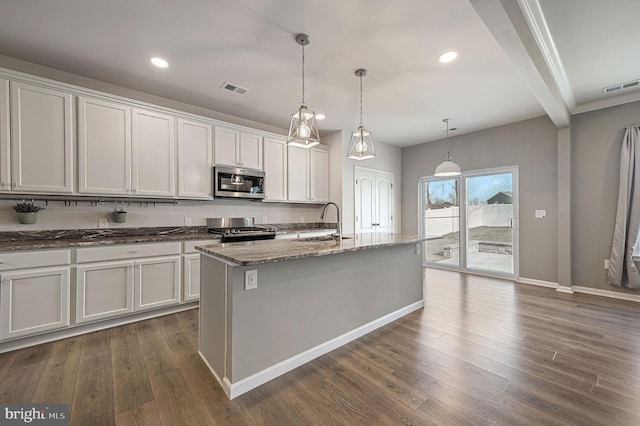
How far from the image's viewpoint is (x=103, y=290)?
2781 mm

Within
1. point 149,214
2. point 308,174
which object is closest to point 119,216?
point 149,214

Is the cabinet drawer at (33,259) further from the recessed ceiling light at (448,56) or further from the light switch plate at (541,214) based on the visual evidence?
the light switch plate at (541,214)

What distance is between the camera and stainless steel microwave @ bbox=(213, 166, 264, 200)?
387 cm

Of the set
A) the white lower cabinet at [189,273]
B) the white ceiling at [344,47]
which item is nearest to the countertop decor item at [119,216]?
the white lower cabinet at [189,273]

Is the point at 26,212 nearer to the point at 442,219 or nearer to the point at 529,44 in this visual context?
the point at 529,44

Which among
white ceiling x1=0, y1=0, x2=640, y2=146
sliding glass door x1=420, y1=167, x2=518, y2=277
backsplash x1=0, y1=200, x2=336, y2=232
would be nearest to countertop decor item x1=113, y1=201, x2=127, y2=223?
backsplash x1=0, y1=200, x2=336, y2=232

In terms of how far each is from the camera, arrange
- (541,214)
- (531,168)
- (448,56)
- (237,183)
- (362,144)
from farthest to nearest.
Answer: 1. (531,168)
2. (541,214)
3. (237,183)
4. (362,144)
5. (448,56)

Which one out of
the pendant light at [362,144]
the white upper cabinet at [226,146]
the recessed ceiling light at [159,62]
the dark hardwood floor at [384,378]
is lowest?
the dark hardwood floor at [384,378]

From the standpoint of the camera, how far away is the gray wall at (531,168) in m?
4.35

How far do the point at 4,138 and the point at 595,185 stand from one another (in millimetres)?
7105

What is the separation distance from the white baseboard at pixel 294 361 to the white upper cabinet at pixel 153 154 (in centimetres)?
224

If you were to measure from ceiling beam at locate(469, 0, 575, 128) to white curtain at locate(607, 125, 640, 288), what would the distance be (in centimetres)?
114

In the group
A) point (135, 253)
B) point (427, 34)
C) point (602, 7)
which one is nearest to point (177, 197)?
point (135, 253)

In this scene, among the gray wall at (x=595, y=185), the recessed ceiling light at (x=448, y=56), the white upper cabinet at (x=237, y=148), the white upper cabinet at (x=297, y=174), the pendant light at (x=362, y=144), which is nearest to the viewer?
the recessed ceiling light at (x=448, y=56)
